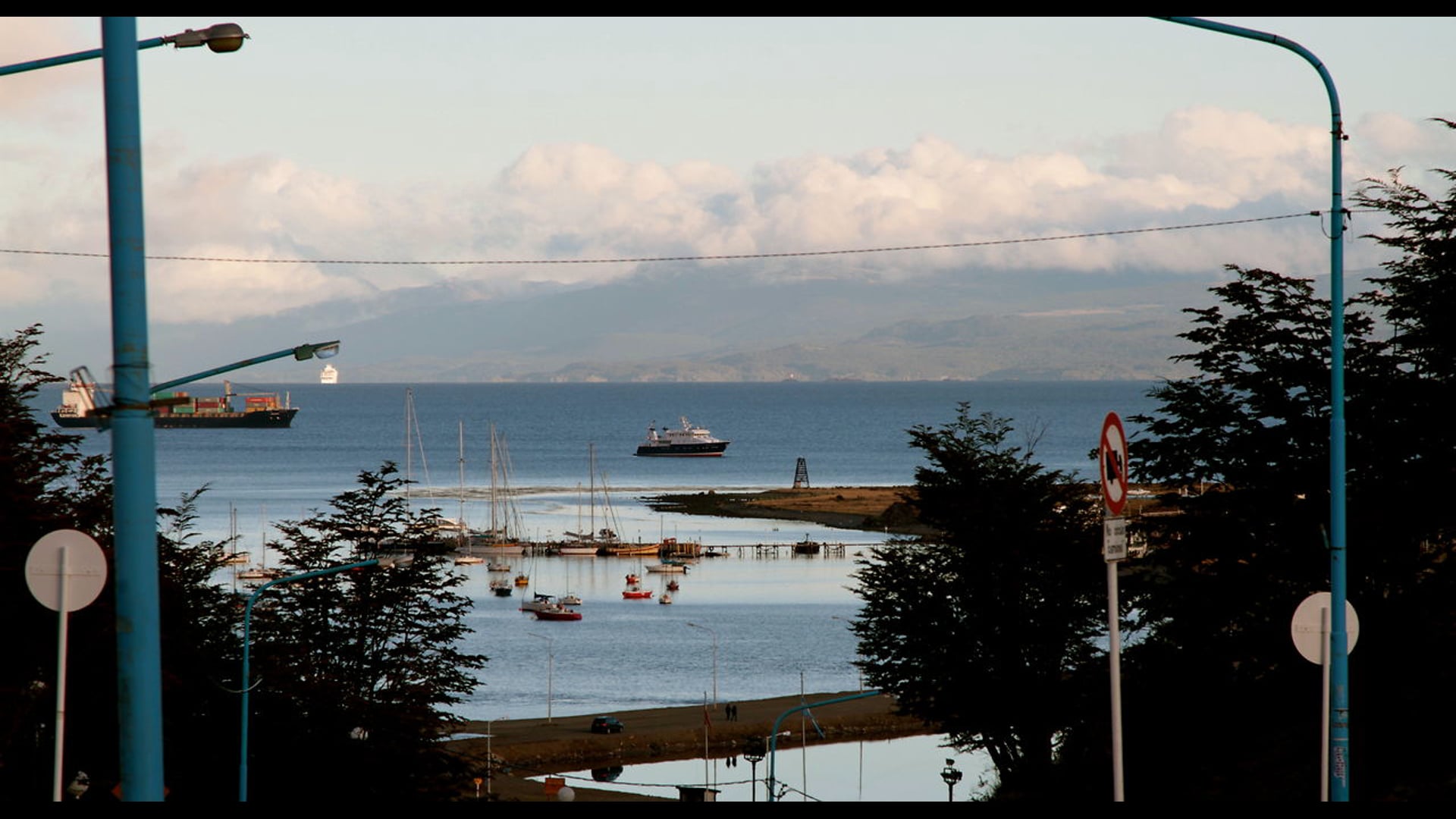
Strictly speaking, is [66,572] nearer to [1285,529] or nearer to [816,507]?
[1285,529]

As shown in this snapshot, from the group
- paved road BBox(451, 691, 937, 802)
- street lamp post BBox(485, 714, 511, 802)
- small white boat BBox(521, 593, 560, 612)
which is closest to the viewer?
street lamp post BBox(485, 714, 511, 802)

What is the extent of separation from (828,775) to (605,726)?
1046 centimetres

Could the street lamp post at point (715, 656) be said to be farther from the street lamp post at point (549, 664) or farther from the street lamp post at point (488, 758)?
the street lamp post at point (488, 758)

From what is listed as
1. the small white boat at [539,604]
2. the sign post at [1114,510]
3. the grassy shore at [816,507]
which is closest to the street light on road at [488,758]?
the sign post at [1114,510]

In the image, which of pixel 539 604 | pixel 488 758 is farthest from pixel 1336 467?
pixel 539 604

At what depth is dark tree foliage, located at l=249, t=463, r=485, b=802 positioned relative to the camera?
4022 centimetres

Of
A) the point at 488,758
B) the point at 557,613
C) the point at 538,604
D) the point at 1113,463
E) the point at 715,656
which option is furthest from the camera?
the point at 538,604

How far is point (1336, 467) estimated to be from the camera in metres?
20.7

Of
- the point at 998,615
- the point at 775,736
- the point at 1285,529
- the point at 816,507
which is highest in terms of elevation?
the point at 1285,529

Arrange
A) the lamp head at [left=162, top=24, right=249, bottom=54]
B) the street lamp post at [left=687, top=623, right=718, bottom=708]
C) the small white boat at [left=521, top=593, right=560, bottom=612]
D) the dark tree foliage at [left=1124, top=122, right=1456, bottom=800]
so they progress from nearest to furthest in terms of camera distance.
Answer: the lamp head at [left=162, top=24, right=249, bottom=54] → the dark tree foliage at [left=1124, top=122, right=1456, bottom=800] → the street lamp post at [left=687, top=623, right=718, bottom=708] → the small white boat at [left=521, top=593, right=560, bottom=612]

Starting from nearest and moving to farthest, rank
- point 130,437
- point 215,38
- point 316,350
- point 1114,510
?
point 130,437 < point 215,38 < point 1114,510 < point 316,350

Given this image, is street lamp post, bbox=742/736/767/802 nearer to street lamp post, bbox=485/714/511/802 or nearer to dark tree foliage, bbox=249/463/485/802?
street lamp post, bbox=485/714/511/802

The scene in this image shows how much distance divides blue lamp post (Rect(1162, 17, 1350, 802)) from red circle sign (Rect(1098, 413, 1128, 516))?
5020 mm

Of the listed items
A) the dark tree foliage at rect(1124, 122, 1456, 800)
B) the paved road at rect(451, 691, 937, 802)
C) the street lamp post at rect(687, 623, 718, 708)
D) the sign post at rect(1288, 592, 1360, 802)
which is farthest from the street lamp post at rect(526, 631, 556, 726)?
the sign post at rect(1288, 592, 1360, 802)
